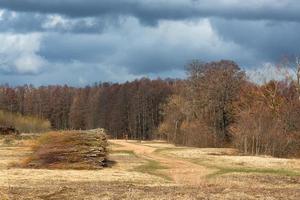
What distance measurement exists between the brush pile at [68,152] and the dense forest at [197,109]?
2608 cm

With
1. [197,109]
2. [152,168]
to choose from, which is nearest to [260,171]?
[152,168]

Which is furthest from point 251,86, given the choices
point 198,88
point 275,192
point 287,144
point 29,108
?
point 29,108

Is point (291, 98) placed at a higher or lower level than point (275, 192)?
higher

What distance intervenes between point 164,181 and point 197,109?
68618mm

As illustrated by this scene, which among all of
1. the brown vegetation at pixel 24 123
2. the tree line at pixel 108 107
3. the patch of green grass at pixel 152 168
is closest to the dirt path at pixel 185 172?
the patch of green grass at pixel 152 168

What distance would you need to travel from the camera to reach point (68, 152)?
43156 millimetres

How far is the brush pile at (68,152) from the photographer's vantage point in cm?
4222

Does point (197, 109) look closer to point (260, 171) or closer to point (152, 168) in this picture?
point (152, 168)

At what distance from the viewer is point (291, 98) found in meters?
85.7

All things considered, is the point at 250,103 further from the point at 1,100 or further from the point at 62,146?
the point at 1,100

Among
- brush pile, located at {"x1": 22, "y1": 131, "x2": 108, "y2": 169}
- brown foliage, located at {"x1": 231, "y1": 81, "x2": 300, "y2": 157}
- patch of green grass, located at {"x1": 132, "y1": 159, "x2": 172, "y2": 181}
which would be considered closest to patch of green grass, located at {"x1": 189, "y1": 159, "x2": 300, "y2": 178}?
patch of green grass, located at {"x1": 132, "y1": 159, "x2": 172, "y2": 181}

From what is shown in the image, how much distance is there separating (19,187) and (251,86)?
67324mm

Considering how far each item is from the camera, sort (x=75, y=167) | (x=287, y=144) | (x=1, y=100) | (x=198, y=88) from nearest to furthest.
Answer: (x=75, y=167) → (x=287, y=144) → (x=198, y=88) → (x=1, y=100)

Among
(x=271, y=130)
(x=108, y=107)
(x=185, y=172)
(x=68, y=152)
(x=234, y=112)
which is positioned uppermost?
(x=108, y=107)
